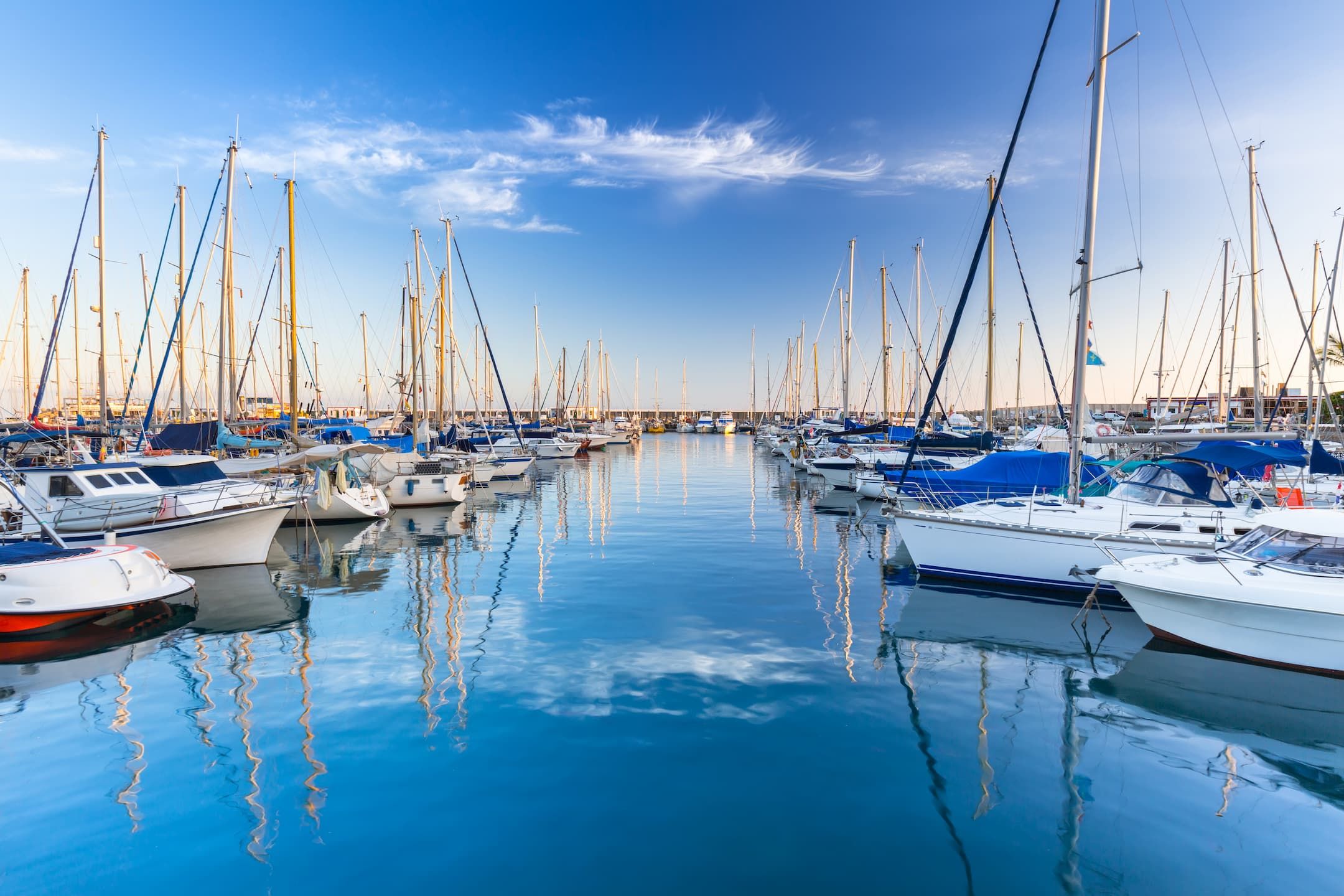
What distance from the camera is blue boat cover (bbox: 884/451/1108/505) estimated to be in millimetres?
17453

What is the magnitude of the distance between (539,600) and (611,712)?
5.33m

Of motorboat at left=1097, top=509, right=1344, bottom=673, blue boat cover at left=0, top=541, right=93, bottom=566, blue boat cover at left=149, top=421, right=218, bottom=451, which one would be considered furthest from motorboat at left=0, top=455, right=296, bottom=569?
motorboat at left=1097, top=509, right=1344, bottom=673

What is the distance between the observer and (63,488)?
14.7 m

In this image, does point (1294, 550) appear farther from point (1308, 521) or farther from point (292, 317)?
point (292, 317)

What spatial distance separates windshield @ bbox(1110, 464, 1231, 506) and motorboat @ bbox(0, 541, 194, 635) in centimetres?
1756

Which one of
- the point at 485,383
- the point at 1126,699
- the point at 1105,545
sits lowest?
the point at 1126,699

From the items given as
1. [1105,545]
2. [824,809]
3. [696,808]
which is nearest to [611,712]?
[696,808]

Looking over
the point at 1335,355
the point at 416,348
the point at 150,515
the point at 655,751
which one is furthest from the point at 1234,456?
the point at 1335,355

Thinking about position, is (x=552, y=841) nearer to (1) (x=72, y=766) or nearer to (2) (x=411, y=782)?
(2) (x=411, y=782)

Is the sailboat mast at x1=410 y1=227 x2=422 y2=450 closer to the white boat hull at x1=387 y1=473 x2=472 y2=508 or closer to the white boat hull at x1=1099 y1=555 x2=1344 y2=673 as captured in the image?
the white boat hull at x1=387 y1=473 x2=472 y2=508

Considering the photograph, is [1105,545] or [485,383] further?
[485,383]

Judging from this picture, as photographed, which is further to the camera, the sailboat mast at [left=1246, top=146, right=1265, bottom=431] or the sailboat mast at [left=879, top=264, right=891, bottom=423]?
the sailboat mast at [left=879, top=264, right=891, bottom=423]

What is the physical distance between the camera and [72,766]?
6.53m

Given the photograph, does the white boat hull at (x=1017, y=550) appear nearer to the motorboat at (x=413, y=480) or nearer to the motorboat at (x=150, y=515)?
the motorboat at (x=150, y=515)
